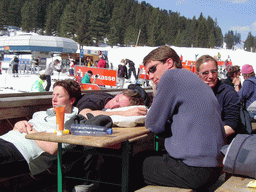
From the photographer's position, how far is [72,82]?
2.95 meters

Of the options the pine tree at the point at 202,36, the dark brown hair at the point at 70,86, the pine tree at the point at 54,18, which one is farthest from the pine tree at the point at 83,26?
the dark brown hair at the point at 70,86

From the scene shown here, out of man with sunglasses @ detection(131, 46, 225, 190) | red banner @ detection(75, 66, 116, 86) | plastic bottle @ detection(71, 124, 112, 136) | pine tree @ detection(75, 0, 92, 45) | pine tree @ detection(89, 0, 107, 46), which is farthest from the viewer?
pine tree @ detection(89, 0, 107, 46)

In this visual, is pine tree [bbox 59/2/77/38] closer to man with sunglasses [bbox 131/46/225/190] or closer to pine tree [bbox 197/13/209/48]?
pine tree [bbox 197/13/209/48]

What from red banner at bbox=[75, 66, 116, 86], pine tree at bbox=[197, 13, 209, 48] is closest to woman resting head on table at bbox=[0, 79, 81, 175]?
red banner at bbox=[75, 66, 116, 86]

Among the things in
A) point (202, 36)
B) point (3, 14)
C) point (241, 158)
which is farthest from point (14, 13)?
point (241, 158)

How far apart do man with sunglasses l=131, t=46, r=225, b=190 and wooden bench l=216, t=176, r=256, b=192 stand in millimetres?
82

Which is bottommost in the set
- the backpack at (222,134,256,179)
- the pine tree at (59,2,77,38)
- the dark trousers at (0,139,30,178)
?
the dark trousers at (0,139,30,178)

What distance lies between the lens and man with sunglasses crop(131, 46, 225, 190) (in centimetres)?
179

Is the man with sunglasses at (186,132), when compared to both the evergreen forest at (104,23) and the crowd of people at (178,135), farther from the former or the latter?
the evergreen forest at (104,23)

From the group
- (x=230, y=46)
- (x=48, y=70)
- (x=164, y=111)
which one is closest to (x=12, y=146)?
(x=164, y=111)

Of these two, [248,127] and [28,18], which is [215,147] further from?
[28,18]

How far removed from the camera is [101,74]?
38.8ft

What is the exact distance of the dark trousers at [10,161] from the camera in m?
2.41

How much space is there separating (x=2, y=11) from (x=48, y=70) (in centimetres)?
11315
